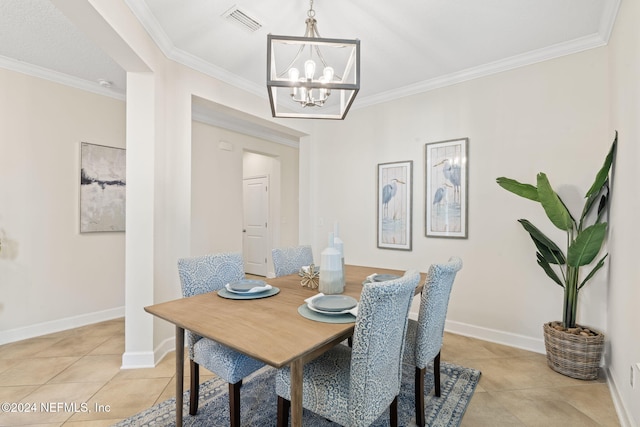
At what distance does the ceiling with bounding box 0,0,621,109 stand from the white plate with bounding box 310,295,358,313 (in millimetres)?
1943

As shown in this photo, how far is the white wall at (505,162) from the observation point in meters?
2.47

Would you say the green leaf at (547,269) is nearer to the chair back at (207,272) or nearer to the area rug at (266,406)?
the area rug at (266,406)

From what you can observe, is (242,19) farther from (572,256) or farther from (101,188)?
(572,256)

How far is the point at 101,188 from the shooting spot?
346 cm

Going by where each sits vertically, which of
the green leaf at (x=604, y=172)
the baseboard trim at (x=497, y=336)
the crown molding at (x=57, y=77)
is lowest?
the baseboard trim at (x=497, y=336)

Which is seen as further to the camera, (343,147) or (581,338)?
(343,147)

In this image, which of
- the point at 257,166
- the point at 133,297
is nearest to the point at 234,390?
the point at 133,297

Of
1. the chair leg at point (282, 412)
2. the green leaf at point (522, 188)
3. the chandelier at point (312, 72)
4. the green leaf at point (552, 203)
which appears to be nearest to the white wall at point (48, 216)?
the chandelier at point (312, 72)

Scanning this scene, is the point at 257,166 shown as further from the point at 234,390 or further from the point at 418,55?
the point at 234,390

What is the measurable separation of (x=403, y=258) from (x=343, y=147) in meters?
1.64

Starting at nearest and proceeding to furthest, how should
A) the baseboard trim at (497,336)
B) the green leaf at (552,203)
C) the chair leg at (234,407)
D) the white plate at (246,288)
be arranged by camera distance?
the chair leg at (234,407), the white plate at (246,288), the green leaf at (552,203), the baseboard trim at (497,336)

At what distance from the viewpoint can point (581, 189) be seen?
97.3 inches

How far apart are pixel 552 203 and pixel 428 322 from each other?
55.8 inches

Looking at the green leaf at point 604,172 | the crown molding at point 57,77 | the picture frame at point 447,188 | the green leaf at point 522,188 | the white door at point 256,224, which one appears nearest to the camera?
the green leaf at point 604,172
